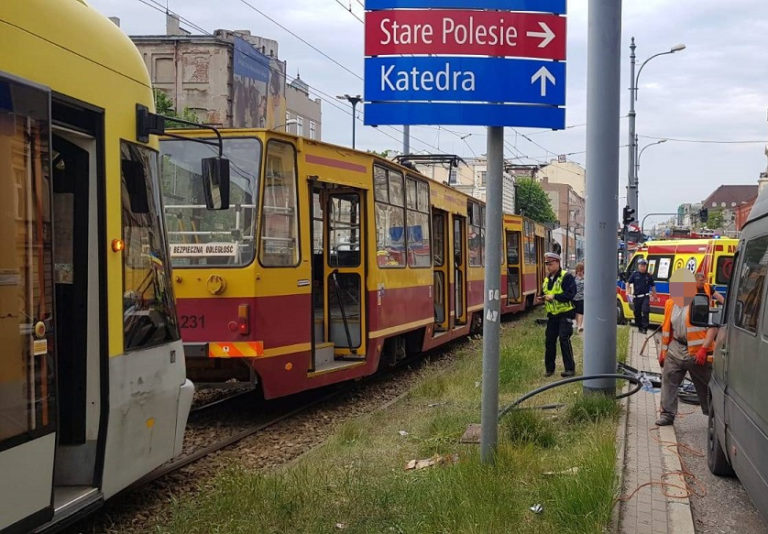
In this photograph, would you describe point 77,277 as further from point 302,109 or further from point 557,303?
point 302,109

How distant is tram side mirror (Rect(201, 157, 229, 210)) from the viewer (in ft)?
19.0

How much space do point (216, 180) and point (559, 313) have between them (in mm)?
6769

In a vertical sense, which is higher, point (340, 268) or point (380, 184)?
point (380, 184)

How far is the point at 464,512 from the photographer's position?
498cm

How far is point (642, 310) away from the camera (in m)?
18.9

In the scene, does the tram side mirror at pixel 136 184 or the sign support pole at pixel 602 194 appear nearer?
the tram side mirror at pixel 136 184

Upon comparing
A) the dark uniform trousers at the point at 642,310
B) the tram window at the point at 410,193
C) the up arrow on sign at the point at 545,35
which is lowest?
the dark uniform trousers at the point at 642,310

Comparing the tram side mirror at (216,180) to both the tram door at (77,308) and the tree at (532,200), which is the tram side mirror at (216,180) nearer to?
the tram door at (77,308)

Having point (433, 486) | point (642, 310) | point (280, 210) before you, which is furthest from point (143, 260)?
point (642, 310)

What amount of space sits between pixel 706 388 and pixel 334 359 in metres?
4.45

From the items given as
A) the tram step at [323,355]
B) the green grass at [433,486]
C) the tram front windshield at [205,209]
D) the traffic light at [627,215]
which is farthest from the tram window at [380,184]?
the traffic light at [627,215]

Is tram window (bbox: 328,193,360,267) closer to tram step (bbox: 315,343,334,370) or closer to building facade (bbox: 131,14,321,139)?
tram step (bbox: 315,343,334,370)

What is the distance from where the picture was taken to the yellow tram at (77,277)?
392 centimetres

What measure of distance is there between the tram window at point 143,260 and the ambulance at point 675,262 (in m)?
14.6
